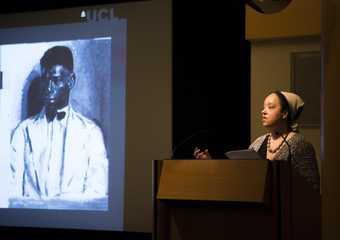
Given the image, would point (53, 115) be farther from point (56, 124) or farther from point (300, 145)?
point (300, 145)

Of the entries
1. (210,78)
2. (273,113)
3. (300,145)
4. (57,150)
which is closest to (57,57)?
(57,150)

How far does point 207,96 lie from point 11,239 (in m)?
2.33

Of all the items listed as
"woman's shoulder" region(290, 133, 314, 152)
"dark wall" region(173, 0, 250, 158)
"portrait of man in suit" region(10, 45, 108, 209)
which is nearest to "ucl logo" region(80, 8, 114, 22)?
"portrait of man in suit" region(10, 45, 108, 209)

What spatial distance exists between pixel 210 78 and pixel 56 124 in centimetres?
142

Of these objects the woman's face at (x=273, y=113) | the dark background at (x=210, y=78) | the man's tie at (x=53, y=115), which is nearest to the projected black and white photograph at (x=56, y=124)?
the man's tie at (x=53, y=115)

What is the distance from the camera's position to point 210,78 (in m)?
5.02

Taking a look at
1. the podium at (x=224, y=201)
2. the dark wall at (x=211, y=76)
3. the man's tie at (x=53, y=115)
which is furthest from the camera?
the man's tie at (x=53, y=115)

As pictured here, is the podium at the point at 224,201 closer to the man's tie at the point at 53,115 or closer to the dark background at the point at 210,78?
the dark background at the point at 210,78

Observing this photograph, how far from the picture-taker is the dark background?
497 cm

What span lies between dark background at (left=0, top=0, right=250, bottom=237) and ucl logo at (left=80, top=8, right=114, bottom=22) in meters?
0.59

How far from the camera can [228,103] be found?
4.98 meters

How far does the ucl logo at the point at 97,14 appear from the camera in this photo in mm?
5145

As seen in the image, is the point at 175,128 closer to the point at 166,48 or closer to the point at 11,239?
the point at 166,48

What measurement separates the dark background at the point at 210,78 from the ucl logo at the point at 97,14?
0.59 m
